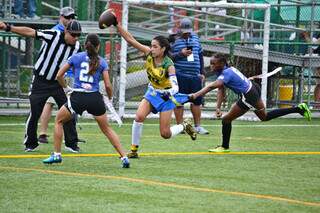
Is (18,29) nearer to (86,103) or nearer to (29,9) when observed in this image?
(86,103)

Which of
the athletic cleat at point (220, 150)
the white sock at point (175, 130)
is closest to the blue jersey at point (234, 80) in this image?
the athletic cleat at point (220, 150)

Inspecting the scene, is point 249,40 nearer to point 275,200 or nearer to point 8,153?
point 8,153

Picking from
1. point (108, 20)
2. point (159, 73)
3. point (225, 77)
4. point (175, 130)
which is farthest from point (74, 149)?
point (225, 77)

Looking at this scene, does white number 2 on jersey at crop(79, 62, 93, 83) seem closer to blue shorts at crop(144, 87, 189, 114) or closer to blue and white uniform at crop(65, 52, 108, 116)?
blue and white uniform at crop(65, 52, 108, 116)

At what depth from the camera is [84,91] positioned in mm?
12336

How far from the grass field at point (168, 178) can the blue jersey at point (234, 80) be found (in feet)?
3.28

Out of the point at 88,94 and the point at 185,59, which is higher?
the point at 88,94

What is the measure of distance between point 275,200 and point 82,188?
6.85 ft

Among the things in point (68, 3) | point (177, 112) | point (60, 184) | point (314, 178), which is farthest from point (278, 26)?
point (60, 184)

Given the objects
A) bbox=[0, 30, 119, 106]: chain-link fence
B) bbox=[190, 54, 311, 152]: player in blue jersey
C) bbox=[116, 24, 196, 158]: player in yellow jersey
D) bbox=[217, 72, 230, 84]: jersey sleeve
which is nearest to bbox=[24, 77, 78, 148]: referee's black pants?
bbox=[116, 24, 196, 158]: player in yellow jersey

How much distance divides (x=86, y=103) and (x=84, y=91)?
17 centimetres

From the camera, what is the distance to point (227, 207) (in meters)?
9.32

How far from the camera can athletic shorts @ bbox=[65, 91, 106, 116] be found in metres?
12.3

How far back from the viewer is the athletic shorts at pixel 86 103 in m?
12.3
